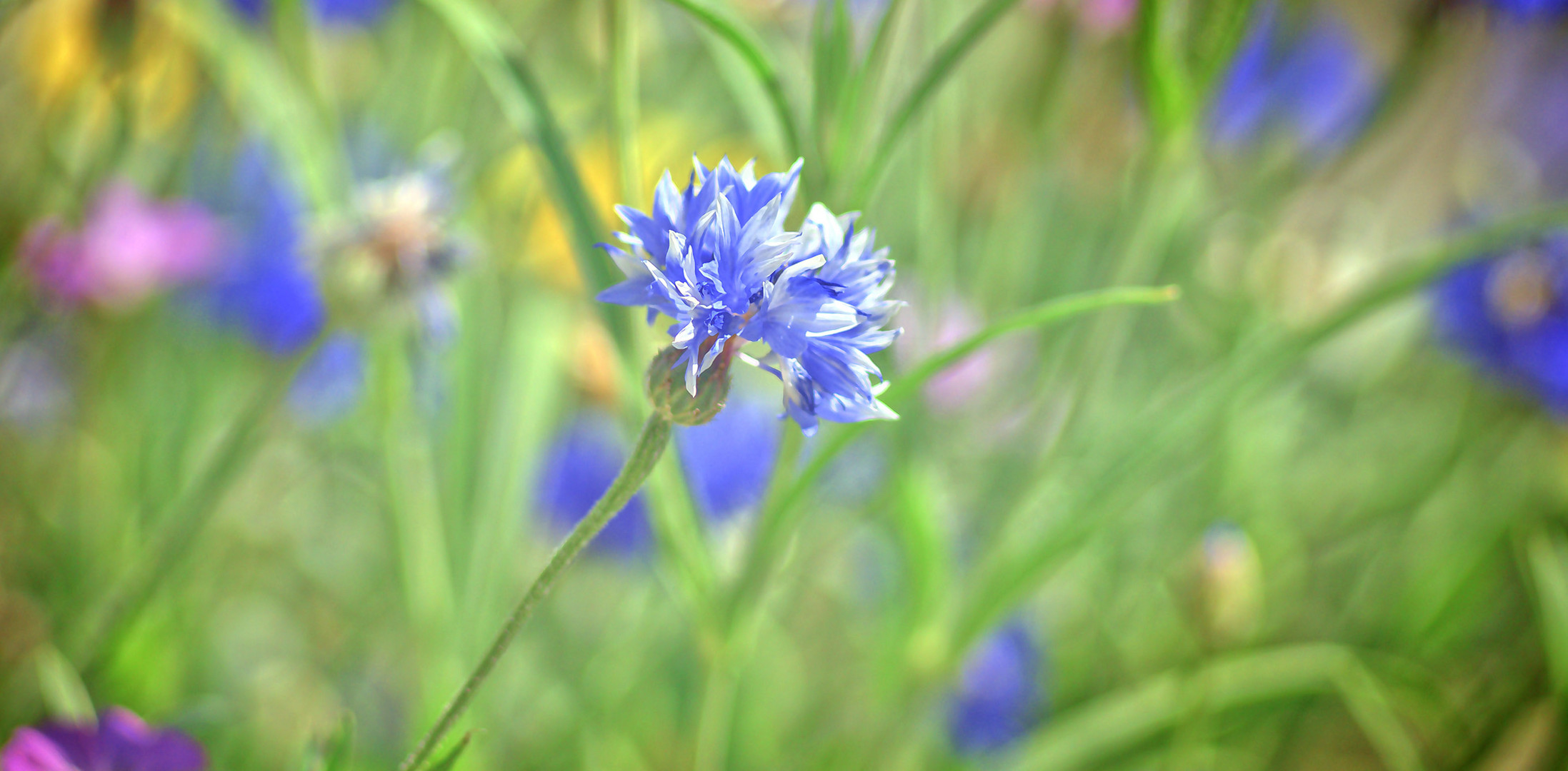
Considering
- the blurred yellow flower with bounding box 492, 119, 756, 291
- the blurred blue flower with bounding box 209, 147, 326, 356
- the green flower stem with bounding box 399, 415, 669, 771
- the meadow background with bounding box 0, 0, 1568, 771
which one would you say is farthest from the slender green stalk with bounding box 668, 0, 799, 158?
the blurred blue flower with bounding box 209, 147, 326, 356

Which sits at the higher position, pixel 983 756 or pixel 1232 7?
pixel 1232 7

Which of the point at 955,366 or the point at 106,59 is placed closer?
the point at 106,59

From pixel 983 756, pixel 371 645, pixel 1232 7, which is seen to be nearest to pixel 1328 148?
pixel 1232 7

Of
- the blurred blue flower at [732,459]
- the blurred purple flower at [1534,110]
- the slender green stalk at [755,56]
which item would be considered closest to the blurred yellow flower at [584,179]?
the blurred blue flower at [732,459]

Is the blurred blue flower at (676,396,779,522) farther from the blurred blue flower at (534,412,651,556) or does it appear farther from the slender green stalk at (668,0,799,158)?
the slender green stalk at (668,0,799,158)

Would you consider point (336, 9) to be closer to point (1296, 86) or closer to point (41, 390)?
point (41, 390)

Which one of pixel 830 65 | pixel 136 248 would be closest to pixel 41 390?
pixel 136 248

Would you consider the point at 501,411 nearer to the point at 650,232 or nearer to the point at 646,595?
the point at 646,595
